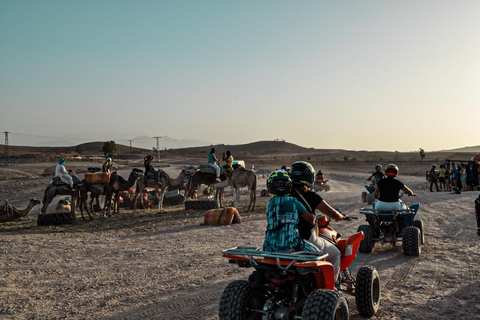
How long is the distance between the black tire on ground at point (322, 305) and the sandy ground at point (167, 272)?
5.93 ft

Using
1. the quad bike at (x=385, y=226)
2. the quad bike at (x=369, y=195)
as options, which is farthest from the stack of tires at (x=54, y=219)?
the quad bike at (x=369, y=195)

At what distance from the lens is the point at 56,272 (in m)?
8.77

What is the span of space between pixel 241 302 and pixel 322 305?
0.87 m

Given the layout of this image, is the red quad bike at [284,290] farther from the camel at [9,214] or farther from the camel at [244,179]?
the camel at [9,214]

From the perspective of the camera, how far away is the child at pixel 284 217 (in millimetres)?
4828

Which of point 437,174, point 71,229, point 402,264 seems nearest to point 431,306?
point 402,264

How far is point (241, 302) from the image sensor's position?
4520mm

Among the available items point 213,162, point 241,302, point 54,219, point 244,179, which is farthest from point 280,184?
point 213,162

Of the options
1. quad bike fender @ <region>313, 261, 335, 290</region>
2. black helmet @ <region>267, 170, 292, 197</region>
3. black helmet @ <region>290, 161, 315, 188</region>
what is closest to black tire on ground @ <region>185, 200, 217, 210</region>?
black helmet @ <region>290, 161, 315, 188</region>

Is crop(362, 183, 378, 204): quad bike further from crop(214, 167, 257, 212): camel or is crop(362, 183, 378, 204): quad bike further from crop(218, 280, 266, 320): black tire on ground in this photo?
crop(218, 280, 266, 320): black tire on ground

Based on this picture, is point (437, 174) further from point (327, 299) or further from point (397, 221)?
point (327, 299)

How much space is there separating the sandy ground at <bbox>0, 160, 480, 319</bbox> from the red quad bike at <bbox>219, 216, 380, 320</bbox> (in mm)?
1532

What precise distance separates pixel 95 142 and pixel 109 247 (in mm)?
189225

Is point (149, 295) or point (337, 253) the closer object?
point (337, 253)
